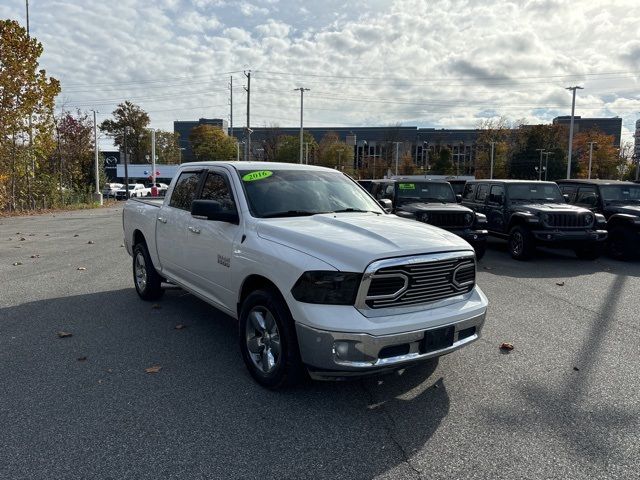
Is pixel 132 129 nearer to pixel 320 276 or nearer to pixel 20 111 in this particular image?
pixel 20 111

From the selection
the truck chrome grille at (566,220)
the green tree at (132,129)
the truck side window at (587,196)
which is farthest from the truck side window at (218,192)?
the green tree at (132,129)

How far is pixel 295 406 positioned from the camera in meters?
3.85

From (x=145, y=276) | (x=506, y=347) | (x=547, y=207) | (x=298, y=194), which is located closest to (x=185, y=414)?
(x=298, y=194)

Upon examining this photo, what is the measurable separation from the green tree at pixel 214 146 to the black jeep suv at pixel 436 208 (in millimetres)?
67026

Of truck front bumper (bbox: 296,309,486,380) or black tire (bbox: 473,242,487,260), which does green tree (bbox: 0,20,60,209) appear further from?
A: truck front bumper (bbox: 296,309,486,380)

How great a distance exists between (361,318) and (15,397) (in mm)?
2834

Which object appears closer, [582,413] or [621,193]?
[582,413]

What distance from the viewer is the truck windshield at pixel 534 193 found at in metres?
12.4

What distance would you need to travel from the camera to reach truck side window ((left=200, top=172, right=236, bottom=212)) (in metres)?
4.84

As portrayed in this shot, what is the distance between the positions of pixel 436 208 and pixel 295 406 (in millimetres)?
7836

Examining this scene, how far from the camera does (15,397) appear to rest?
3934mm

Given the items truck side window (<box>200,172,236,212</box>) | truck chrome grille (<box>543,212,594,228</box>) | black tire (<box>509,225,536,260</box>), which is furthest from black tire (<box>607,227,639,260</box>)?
truck side window (<box>200,172,236,212</box>)

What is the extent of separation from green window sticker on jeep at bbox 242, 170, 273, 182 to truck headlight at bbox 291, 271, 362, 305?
167cm

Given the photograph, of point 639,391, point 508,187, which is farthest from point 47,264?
point 508,187
